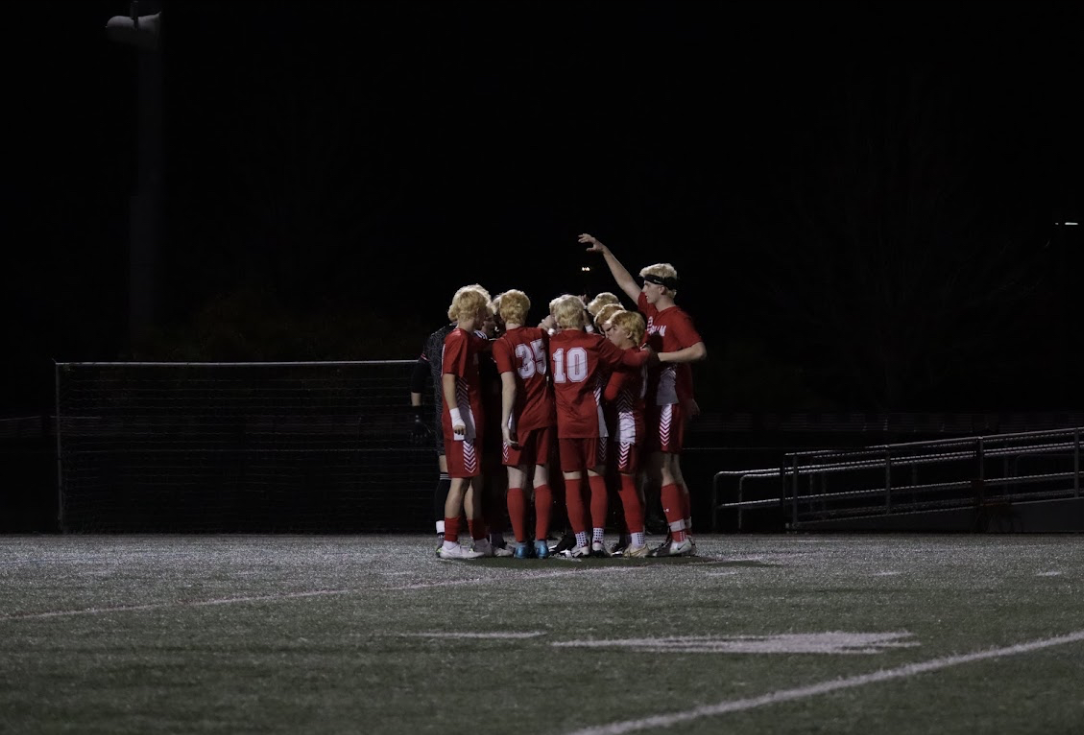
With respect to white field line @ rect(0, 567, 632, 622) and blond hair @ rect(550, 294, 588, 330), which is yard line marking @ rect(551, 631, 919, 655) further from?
blond hair @ rect(550, 294, 588, 330)

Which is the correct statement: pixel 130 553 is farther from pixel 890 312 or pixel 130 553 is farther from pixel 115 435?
pixel 890 312

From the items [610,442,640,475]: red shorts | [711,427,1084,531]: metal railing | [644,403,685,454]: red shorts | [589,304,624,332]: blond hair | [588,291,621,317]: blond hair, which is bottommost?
[711,427,1084,531]: metal railing

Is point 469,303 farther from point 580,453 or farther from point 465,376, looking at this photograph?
point 580,453

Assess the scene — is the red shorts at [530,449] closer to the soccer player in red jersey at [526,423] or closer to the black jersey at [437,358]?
the soccer player in red jersey at [526,423]

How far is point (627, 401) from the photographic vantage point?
1272 cm

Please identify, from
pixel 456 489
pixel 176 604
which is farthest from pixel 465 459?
pixel 176 604

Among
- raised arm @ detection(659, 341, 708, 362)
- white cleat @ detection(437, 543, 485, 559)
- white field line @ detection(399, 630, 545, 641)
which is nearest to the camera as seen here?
white field line @ detection(399, 630, 545, 641)

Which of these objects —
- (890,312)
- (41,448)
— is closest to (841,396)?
(890,312)

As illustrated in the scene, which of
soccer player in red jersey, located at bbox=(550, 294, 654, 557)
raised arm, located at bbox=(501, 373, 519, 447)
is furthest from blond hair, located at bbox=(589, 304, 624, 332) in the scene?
raised arm, located at bbox=(501, 373, 519, 447)

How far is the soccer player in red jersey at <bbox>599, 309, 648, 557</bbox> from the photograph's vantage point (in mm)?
12617

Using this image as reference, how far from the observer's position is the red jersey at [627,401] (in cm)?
1253

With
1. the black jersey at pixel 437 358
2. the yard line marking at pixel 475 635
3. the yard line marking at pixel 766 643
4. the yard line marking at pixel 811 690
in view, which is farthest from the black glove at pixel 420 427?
the yard line marking at pixel 811 690

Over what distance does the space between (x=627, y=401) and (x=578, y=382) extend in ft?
1.14

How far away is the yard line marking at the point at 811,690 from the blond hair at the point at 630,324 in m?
5.53
